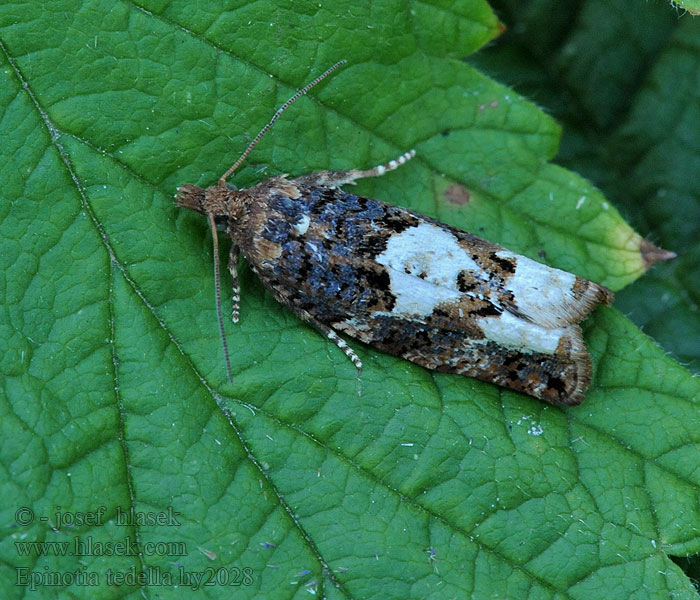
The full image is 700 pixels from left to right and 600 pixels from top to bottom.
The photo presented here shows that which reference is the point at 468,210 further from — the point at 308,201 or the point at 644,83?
the point at 644,83

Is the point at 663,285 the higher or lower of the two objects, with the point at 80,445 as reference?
higher

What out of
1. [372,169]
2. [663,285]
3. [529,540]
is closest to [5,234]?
[372,169]

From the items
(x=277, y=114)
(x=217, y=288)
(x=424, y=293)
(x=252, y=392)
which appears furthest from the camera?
(x=424, y=293)

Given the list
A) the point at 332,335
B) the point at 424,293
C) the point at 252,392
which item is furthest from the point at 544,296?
the point at 252,392

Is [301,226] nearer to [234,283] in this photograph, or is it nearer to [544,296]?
[234,283]

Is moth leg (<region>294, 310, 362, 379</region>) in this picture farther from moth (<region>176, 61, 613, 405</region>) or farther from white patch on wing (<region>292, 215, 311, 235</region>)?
white patch on wing (<region>292, 215, 311, 235</region>)

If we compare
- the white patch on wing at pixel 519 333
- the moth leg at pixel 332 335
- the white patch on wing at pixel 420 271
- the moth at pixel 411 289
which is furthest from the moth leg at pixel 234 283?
the white patch on wing at pixel 519 333

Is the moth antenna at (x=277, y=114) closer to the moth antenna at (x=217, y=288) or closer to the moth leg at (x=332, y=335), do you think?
the moth antenna at (x=217, y=288)

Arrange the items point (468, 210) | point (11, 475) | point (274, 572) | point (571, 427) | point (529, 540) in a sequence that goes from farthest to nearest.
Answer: point (468, 210)
point (571, 427)
point (529, 540)
point (274, 572)
point (11, 475)
